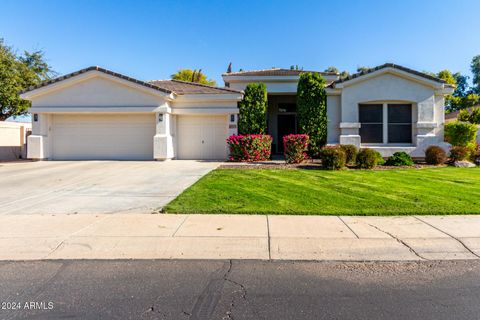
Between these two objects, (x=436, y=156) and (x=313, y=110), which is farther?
(x=313, y=110)

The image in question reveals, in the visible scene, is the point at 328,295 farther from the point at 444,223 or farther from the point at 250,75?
the point at 250,75

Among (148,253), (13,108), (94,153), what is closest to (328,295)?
(148,253)

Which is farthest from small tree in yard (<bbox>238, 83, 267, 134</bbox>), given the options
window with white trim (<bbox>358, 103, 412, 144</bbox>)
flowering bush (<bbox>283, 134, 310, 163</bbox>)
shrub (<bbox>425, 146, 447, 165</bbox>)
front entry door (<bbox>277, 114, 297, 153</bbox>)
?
shrub (<bbox>425, 146, 447, 165</bbox>)

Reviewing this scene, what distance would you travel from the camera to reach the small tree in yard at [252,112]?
16.8m

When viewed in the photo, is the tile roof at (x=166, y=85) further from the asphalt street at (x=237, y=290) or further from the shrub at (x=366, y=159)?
the asphalt street at (x=237, y=290)

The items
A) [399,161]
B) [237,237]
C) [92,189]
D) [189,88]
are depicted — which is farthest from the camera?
[189,88]

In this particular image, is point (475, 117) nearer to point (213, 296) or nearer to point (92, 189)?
point (92, 189)

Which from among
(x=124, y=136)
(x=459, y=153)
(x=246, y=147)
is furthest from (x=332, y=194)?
(x=124, y=136)

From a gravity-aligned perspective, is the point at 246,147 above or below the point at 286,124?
below

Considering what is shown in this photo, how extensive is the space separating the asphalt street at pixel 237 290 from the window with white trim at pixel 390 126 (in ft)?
Result: 43.3

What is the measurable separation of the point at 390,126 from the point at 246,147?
7696mm

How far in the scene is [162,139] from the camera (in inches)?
642

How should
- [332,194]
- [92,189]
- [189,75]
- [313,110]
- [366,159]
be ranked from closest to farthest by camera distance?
[332,194], [92,189], [366,159], [313,110], [189,75]

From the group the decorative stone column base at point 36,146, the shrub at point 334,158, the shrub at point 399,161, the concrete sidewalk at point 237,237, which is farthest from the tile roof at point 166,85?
the concrete sidewalk at point 237,237
